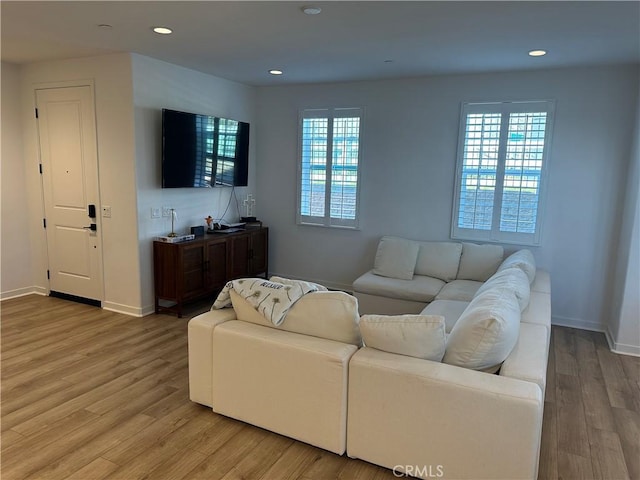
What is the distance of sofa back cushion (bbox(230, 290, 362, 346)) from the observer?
246 cm

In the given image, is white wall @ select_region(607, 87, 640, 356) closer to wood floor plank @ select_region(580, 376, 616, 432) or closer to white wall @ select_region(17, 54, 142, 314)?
wood floor plank @ select_region(580, 376, 616, 432)

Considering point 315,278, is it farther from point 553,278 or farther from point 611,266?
point 611,266

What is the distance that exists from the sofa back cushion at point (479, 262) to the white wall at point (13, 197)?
16.8 feet

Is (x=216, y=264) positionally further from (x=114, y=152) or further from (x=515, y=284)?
(x=515, y=284)

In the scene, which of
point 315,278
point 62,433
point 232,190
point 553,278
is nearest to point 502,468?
point 62,433

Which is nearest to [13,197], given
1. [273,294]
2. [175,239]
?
[175,239]

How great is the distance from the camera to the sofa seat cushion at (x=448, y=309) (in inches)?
142

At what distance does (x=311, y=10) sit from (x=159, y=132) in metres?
2.43

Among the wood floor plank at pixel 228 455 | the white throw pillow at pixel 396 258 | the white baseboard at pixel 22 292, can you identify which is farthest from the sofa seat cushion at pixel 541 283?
the white baseboard at pixel 22 292

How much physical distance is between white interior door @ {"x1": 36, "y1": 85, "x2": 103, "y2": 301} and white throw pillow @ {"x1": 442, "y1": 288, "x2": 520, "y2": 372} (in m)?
4.07

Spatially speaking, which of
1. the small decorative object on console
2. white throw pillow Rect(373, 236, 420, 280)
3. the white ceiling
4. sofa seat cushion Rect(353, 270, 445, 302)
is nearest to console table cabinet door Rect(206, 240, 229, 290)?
the small decorative object on console

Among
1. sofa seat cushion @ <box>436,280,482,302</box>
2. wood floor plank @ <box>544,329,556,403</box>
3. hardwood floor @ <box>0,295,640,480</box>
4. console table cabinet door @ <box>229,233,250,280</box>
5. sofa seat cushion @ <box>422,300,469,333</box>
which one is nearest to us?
hardwood floor @ <box>0,295,640,480</box>

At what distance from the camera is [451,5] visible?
2764mm

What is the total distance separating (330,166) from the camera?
565 cm
